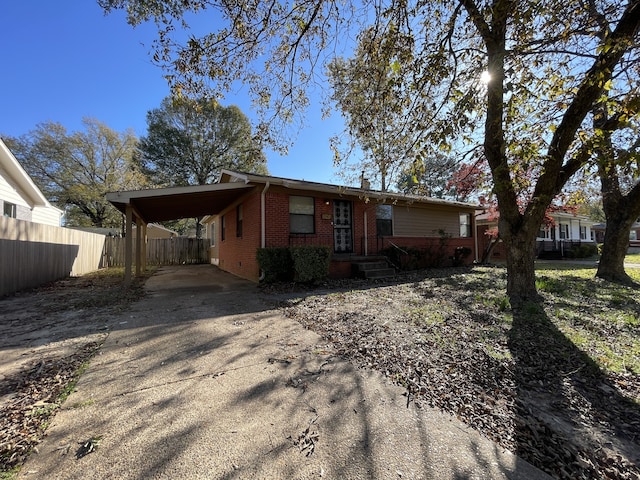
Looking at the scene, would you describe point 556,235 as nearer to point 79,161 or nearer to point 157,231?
point 157,231

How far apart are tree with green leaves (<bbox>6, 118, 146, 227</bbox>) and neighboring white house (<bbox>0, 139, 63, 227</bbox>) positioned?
35.8 ft

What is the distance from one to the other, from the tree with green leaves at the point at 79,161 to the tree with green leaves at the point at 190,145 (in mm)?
1839

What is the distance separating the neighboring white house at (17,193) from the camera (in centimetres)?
1071

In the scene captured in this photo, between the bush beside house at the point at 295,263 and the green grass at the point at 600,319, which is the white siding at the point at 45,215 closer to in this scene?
the bush beside house at the point at 295,263

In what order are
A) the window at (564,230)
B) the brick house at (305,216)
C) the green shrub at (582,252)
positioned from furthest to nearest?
the window at (564,230) < the green shrub at (582,252) < the brick house at (305,216)

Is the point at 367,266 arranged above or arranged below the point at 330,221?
below

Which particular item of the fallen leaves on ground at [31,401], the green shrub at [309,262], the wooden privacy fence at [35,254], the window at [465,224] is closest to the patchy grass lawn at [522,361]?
the green shrub at [309,262]

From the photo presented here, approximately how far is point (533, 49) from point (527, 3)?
2.90 feet

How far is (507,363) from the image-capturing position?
3.12 m

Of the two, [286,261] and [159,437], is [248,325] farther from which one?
[286,261]

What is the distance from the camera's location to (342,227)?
34.6 ft

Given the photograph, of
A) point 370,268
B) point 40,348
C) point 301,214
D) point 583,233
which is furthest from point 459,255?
point 583,233

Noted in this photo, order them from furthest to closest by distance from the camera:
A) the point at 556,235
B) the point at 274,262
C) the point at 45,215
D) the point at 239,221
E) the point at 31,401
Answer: the point at 556,235 → the point at 45,215 → the point at 239,221 → the point at 274,262 → the point at 31,401

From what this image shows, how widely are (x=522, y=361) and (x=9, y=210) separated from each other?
16.4m
